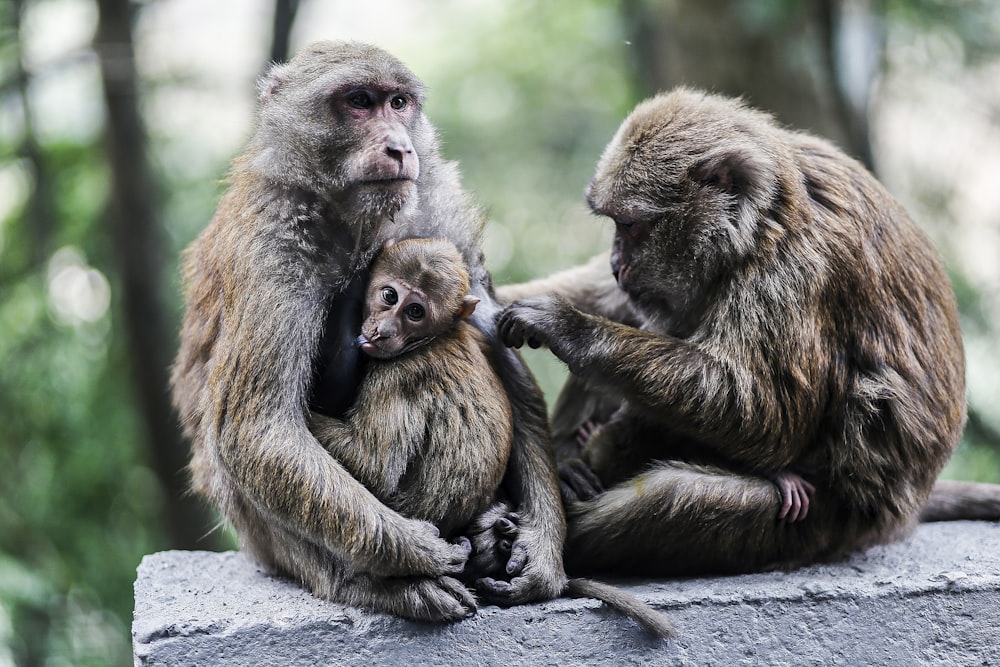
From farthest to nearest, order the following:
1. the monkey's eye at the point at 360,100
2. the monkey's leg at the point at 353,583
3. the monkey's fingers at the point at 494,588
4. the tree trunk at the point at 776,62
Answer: the tree trunk at the point at 776,62
the monkey's eye at the point at 360,100
the monkey's fingers at the point at 494,588
the monkey's leg at the point at 353,583

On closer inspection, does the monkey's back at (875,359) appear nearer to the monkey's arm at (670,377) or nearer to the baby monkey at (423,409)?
the monkey's arm at (670,377)

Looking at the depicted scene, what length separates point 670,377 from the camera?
13.1ft

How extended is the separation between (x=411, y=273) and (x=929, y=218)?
6.15 metres

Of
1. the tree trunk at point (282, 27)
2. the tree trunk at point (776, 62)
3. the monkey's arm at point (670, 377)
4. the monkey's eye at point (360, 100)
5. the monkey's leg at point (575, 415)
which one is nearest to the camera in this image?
the monkey's eye at point (360, 100)

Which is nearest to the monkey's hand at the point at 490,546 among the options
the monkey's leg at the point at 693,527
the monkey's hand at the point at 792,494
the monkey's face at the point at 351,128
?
the monkey's leg at the point at 693,527

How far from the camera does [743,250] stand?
4.07 metres

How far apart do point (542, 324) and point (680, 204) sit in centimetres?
74

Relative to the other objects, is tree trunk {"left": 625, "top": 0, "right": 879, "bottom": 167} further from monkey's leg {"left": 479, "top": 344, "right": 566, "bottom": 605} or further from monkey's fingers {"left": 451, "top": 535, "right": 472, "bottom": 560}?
monkey's fingers {"left": 451, "top": 535, "right": 472, "bottom": 560}

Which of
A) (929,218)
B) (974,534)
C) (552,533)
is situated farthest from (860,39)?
(552,533)

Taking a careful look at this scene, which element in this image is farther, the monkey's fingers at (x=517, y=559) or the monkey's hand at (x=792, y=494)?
the monkey's hand at (x=792, y=494)

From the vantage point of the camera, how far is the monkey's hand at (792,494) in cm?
406

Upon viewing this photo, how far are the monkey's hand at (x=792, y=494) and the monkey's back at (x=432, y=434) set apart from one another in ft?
3.66

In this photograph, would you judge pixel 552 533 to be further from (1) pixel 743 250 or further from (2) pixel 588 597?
(1) pixel 743 250

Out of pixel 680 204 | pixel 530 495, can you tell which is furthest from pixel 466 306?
pixel 680 204
